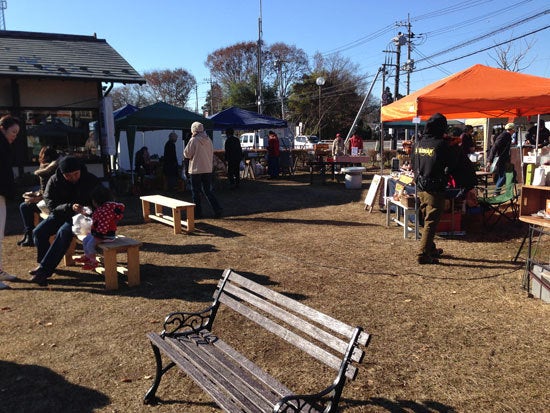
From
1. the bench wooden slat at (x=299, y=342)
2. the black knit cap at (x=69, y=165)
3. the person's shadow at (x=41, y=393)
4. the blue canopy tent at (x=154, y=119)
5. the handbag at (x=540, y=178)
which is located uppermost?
the blue canopy tent at (x=154, y=119)

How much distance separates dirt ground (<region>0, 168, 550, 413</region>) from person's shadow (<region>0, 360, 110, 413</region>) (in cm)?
1

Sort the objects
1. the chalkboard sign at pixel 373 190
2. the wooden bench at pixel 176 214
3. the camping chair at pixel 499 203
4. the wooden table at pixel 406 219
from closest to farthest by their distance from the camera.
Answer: the wooden table at pixel 406 219
the camping chair at pixel 499 203
the wooden bench at pixel 176 214
the chalkboard sign at pixel 373 190

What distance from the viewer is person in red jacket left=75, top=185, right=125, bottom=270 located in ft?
17.7

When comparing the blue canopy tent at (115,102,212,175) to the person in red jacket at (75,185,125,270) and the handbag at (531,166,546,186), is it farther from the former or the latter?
the handbag at (531,166,546,186)

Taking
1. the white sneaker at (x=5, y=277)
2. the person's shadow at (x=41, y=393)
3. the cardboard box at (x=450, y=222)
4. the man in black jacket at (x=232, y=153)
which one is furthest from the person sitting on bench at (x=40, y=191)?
the man in black jacket at (x=232, y=153)

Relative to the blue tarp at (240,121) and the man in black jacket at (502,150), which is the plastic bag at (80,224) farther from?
the blue tarp at (240,121)

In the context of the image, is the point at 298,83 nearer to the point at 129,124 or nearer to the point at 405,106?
the point at 129,124

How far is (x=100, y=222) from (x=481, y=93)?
579cm

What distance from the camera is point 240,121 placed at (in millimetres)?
16516

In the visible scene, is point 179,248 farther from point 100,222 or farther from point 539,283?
point 539,283

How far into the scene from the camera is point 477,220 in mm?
8516

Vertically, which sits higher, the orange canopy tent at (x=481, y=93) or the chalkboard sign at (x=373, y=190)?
the orange canopy tent at (x=481, y=93)

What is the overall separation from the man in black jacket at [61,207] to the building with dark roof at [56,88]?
7707 mm

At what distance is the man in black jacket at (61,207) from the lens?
17.7 ft
